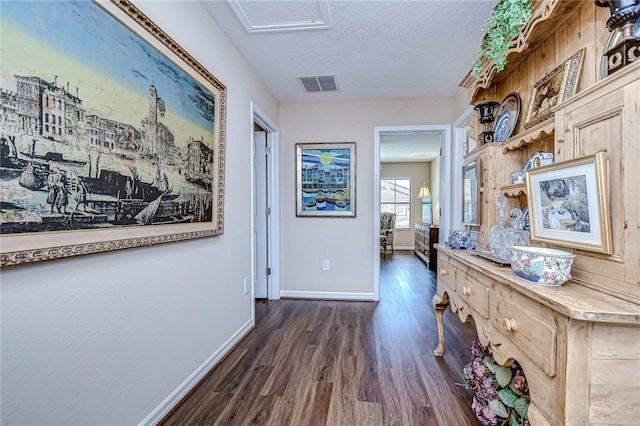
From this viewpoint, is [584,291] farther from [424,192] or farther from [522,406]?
[424,192]

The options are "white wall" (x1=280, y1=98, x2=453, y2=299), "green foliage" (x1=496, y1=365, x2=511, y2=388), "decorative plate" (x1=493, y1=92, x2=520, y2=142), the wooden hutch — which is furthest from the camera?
"white wall" (x1=280, y1=98, x2=453, y2=299)

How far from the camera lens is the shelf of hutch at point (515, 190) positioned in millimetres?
1455

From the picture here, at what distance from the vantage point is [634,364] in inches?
30.3

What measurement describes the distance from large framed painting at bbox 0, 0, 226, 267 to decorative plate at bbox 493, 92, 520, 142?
190cm

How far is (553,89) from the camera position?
1.32 meters

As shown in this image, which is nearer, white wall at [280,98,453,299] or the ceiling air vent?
the ceiling air vent

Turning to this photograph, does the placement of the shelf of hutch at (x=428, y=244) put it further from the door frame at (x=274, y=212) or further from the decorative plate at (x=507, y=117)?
the decorative plate at (x=507, y=117)

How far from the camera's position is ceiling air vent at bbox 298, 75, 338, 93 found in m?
2.79

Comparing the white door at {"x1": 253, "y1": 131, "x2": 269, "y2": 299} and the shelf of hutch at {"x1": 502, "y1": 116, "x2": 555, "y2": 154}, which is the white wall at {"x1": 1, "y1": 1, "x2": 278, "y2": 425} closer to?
the white door at {"x1": 253, "y1": 131, "x2": 269, "y2": 299}

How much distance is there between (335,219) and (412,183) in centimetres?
500

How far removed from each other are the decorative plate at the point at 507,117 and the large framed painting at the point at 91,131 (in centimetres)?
190

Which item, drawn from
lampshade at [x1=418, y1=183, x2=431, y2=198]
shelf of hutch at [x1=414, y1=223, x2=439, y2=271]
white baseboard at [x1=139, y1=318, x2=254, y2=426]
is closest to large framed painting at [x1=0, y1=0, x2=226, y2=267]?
white baseboard at [x1=139, y1=318, x2=254, y2=426]

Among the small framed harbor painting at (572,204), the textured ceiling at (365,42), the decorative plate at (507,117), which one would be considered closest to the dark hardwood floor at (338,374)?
the small framed harbor painting at (572,204)

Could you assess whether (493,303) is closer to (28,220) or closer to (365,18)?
(28,220)
